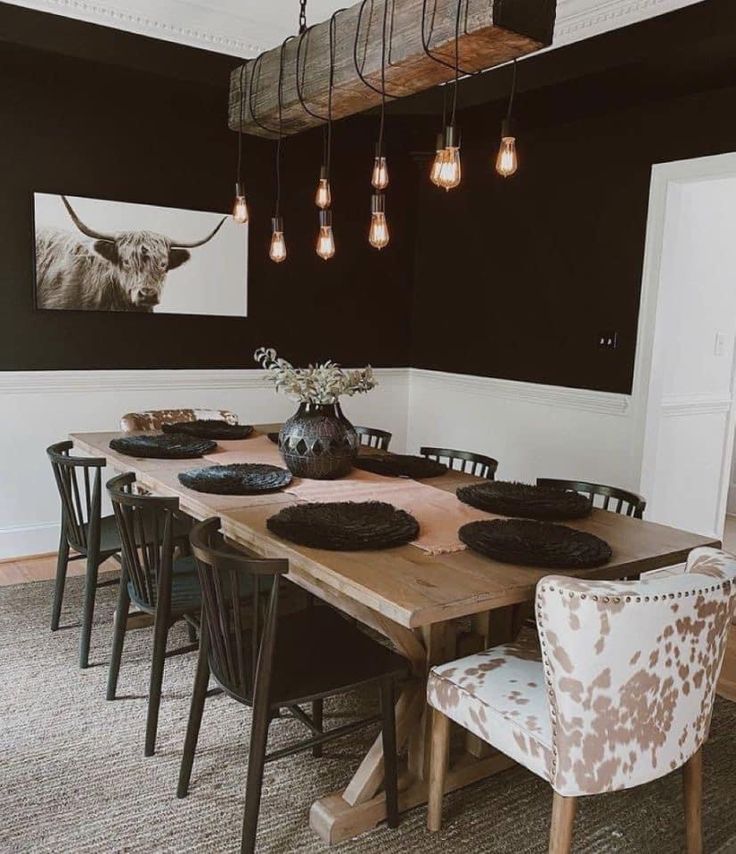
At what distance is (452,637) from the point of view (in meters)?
2.47

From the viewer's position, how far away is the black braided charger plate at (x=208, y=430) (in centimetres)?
373

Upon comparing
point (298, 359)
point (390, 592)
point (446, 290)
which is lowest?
point (390, 592)

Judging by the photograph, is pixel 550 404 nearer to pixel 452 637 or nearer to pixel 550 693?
pixel 452 637

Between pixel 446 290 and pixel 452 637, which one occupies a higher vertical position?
pixel 446 290

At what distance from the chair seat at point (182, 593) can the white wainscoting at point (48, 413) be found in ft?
6.43

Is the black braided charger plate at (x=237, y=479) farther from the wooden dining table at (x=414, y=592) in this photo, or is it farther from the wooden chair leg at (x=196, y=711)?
the wooden chair leg at (x=196, y=711)

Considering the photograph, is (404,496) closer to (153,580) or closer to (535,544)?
(535,544)

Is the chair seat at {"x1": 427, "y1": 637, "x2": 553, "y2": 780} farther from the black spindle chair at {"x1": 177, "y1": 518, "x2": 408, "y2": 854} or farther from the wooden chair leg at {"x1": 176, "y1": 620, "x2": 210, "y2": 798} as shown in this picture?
the wooden chair leg at {"x1": 176, "y1": 620, "x2": 210, "y2": 798}

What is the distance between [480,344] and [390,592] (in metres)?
3.59

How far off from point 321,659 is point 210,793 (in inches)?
23.3

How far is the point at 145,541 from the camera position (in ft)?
8.55

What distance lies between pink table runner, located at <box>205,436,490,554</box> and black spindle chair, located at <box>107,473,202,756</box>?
48cm

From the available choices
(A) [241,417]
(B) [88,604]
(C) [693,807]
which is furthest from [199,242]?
(C) [693,807]

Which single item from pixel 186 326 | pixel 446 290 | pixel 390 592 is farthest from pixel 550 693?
pixel 446 290
